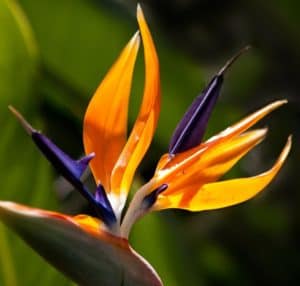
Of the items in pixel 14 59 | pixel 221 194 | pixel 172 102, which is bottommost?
pixel 172 102

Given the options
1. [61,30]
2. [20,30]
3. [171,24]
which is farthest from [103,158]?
[171,24]

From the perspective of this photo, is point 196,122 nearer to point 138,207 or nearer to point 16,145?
point 138,207

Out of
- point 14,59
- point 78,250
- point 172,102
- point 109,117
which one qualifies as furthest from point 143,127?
point 172,102

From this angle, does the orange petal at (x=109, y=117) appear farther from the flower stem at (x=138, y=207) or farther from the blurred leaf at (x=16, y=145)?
the blurred leaf at (x=16, y=145)

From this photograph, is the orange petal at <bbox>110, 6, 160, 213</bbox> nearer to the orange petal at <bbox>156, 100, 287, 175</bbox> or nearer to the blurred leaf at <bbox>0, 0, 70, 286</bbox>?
the orange petal at <bbox>156, 100, 287, 175</bbox>

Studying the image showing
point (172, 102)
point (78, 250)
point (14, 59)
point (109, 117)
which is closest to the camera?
point (78, 250)

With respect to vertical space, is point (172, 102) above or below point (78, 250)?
below
